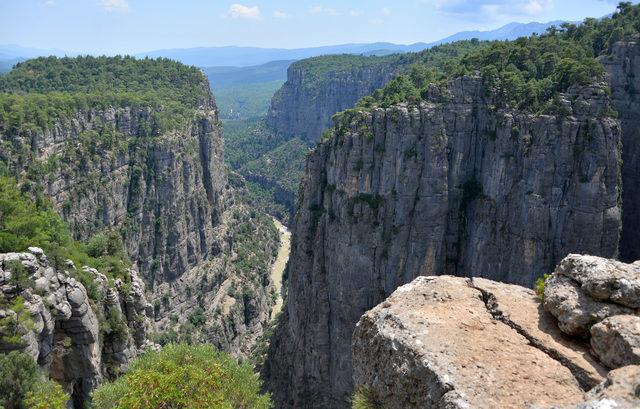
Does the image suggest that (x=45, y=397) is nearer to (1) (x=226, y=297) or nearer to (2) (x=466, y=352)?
A: (2) (x=466, y=352)

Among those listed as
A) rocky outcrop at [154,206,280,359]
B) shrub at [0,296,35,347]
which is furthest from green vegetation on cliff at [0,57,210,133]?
shrub at [0,296,35,347]

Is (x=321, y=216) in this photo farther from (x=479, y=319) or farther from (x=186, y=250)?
(x=479, y=319)

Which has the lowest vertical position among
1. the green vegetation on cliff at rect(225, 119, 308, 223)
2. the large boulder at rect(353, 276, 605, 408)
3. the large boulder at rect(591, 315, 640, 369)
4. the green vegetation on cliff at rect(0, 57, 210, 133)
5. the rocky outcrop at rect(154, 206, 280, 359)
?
the rocky outcrop at rect(154, 206, 280, 359)

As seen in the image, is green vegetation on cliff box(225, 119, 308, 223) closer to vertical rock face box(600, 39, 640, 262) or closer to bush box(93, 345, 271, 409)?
vertical rock face box(600, 39, 640, 262)

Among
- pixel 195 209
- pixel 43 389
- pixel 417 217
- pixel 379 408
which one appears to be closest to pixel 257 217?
pixel 195 209

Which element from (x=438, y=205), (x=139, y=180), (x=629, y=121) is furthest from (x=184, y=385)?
(x=139, y=180)
